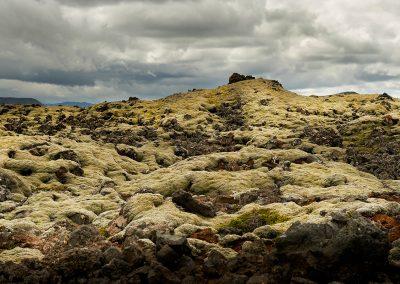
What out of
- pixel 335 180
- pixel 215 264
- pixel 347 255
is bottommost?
pixel 215 264

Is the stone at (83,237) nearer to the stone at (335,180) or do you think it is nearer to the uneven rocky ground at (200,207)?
the uneven rocky ground at (200,207)

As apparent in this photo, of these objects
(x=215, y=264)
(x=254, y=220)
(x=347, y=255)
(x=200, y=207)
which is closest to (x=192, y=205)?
(x=200, y=207)

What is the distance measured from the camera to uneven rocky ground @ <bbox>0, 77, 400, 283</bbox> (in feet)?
89.0

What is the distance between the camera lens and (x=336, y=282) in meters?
23.7

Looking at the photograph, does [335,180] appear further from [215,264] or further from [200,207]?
[215,264]

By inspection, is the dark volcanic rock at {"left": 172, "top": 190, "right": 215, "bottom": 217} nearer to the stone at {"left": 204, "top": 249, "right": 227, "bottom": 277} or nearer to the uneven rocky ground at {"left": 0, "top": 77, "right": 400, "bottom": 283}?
the uneven rocky ground at {"left": 0, "top": 77, "right": 400, "bottom": 283}

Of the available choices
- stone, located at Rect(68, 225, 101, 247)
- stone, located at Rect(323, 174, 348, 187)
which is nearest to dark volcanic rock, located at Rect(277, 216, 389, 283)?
stone, located at Rect(68, 225, 101, 247)

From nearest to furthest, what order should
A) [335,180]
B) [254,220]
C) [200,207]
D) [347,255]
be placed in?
[347,255]
[254,220]
[200,207]
[335,180]

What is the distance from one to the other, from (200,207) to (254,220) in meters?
6.65

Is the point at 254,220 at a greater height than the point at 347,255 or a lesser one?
lesser

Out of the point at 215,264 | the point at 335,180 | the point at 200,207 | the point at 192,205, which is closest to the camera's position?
the point at 215,264

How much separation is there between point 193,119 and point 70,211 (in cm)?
12038

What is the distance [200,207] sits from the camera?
4441 cm

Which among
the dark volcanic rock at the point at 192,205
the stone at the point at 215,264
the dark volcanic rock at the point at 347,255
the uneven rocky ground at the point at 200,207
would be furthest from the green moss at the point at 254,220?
the dark volcanic rock at the point at 347,255
